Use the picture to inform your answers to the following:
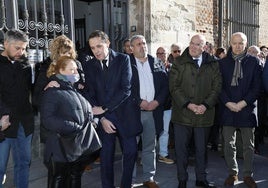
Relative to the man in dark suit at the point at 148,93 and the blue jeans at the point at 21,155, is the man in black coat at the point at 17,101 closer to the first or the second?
the blue jeans at the point at 21,155

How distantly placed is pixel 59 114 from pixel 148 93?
138 cm

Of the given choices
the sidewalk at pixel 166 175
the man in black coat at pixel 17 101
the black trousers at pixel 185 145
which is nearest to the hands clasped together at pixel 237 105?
the black trousers at pixel 185 145

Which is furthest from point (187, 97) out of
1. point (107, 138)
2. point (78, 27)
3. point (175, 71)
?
point (78, 27)

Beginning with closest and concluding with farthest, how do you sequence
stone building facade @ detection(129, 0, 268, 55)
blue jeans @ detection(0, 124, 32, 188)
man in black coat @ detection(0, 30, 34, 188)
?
man in black coat @ detection(0, 30, 34, 188) < blue jeans @ detection(0, 124, 32, 188) < stone building facade @ detection(129, 0, 268, 55)

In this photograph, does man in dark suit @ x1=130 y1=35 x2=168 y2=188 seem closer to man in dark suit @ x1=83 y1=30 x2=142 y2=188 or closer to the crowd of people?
the crowd of people

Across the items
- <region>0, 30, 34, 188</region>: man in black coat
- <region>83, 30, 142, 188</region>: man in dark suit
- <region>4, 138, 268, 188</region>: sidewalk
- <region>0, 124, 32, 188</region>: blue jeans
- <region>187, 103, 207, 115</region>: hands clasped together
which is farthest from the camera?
<region>4, 138, 268, 188</region>: sidewalk

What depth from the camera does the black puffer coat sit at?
10.3 feet

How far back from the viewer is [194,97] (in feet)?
13.4

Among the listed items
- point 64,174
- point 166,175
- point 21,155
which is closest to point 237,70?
point 166,175

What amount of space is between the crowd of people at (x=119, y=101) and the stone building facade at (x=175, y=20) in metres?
2.80

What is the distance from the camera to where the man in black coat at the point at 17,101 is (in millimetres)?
3518

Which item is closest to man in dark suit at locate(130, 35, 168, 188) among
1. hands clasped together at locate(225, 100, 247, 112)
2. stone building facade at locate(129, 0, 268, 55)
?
hands clasped together at locate(225, 100, 247, 112)

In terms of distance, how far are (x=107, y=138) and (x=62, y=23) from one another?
8.75 feet

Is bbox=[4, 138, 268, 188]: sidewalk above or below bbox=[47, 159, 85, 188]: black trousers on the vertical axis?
below
